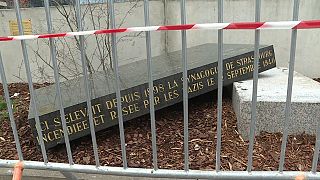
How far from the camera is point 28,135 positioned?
3.36 meters

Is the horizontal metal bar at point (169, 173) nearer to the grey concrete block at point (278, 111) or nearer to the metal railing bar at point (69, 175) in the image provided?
the metal railing bar at point (69, 175)

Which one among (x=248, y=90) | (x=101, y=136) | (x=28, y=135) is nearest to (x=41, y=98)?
(x=28, y=135)

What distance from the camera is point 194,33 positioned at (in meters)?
5.55

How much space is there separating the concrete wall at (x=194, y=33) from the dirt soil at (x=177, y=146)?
1921mm

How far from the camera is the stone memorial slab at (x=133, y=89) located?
2.88 metres

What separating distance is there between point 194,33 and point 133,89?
2.79m

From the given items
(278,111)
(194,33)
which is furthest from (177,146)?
(194,33)

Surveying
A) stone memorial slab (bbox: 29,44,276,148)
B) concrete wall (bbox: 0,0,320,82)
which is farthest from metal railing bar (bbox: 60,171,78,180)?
concrete wall (bbox: 0,0,320,82)

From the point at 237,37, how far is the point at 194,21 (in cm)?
80

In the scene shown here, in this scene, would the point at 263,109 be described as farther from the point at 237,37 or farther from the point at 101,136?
the point at 237,37

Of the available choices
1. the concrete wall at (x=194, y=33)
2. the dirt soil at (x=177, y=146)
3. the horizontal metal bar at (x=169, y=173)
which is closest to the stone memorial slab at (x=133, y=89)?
the dirt soil at (x=177, y=146)

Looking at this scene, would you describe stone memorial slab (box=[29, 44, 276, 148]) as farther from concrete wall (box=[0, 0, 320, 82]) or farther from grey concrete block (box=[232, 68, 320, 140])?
concrete wall (box=[0, 0, 320, 82])

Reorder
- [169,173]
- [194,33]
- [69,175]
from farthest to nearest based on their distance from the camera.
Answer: [194,33], [69,175], [169,173]

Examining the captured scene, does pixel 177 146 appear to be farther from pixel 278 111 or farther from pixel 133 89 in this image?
pixel 278 111
